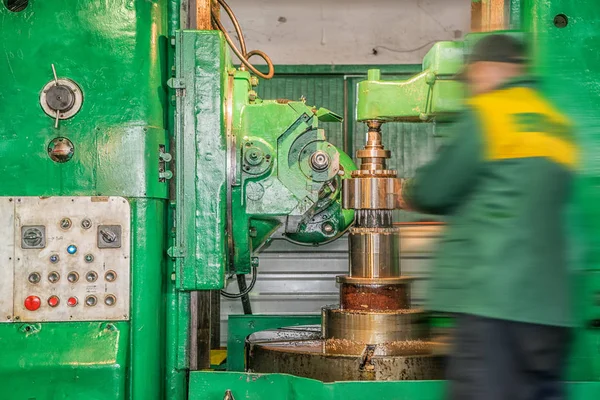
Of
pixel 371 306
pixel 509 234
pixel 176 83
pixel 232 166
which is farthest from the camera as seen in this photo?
pixel 371 306

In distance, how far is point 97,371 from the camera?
2.39m

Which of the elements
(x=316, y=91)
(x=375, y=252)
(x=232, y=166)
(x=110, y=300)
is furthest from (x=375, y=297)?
(x=316, y=91)

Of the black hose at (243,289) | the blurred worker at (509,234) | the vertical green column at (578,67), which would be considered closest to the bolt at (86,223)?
the black hose at (243,289)

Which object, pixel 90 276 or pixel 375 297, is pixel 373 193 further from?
pixel 90 276

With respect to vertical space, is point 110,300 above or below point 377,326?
above

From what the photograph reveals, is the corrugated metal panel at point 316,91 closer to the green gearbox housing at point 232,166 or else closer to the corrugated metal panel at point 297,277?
the corrugated metal panel at point 297,277

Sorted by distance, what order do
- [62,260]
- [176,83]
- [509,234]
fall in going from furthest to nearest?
[176,83] < [62,260] < [509,234]

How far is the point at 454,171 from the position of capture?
1732mm

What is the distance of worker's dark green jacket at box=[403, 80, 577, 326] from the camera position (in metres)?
1.67

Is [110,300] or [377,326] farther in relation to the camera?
[377,326]

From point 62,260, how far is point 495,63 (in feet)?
4.87

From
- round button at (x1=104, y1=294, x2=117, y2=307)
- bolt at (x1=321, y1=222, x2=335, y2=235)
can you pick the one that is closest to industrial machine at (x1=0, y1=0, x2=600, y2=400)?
round button at (x1=104, y1=294, x2=117, y2=307)

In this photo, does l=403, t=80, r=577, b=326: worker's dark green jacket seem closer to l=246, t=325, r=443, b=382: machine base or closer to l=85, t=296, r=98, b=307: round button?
l=246, t=325, r=443, b=382: machine base

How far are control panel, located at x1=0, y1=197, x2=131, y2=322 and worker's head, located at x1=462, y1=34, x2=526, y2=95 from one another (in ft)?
4.12
